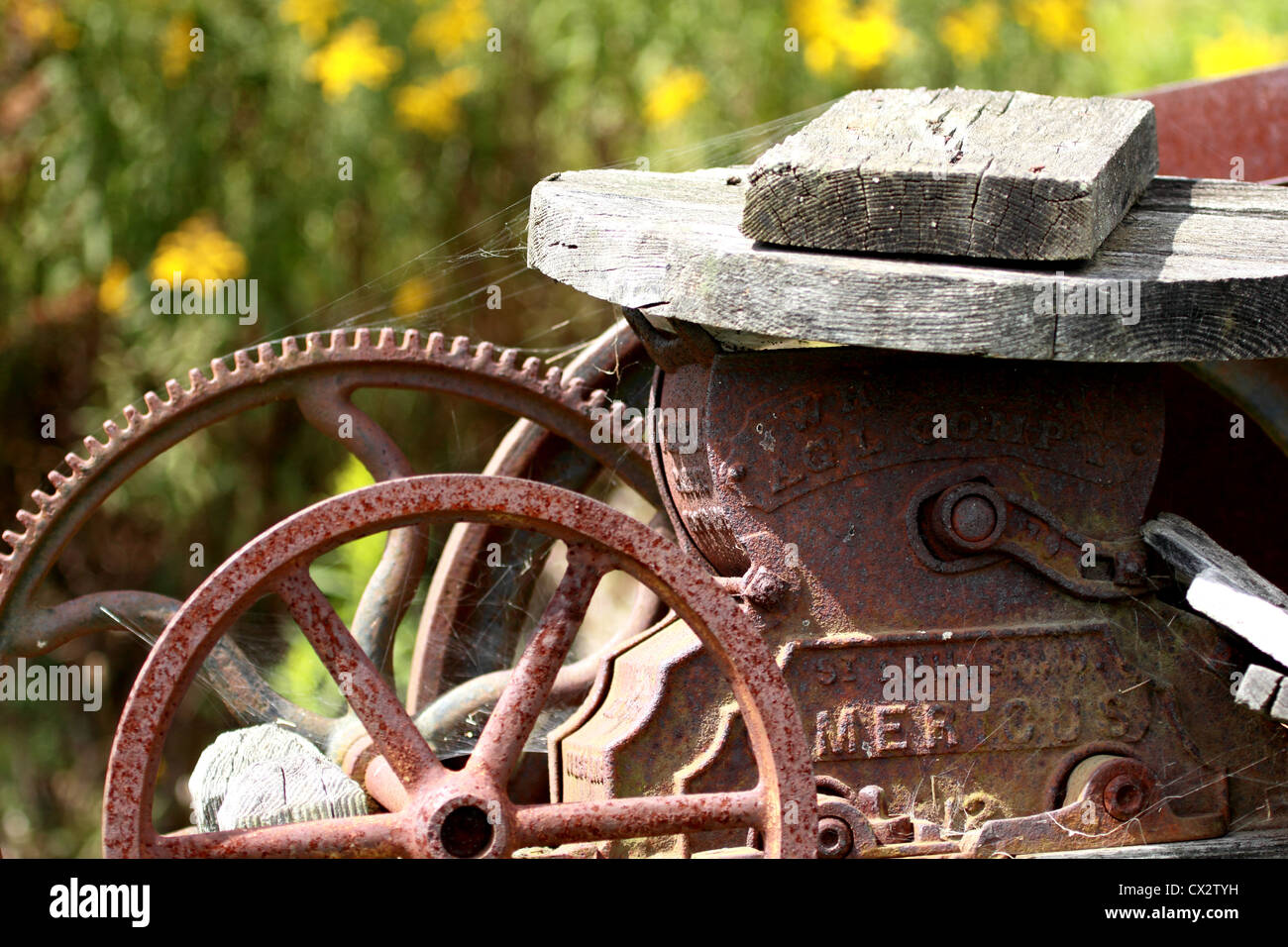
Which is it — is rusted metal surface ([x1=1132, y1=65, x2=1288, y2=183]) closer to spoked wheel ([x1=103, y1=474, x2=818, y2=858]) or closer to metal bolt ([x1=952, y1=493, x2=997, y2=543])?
metal bolt ([x1=952, y1=493, x2=997, y2=543])

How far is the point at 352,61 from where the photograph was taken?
4.13 m

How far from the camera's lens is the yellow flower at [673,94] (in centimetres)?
416

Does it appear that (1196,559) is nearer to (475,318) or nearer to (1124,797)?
(1124,797)

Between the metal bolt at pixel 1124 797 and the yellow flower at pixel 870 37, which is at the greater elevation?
the yellow flower at pixel 870 37

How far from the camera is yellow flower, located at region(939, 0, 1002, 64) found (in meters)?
4.40

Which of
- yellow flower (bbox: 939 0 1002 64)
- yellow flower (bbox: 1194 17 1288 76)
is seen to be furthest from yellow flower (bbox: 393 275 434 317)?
yellow flower (bbox: 1194 17 1288 76)

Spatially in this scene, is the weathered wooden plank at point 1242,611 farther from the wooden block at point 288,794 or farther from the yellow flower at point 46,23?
the yellow flower at point 46,23

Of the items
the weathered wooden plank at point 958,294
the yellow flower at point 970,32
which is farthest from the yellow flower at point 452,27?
the weathered wooden plank at point 958,294

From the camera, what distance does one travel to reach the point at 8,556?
1.94 metres

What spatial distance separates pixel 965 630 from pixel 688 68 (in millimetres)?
2979
